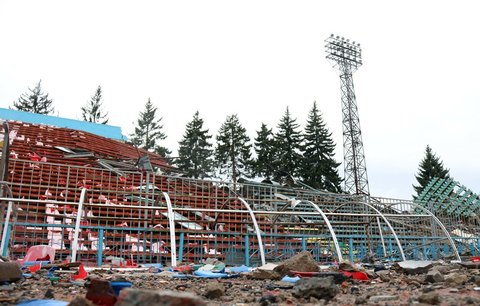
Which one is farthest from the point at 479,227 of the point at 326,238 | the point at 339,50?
the point at 339,50

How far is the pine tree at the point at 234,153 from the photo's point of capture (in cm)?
5275

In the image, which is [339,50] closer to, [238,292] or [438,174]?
[438,174]

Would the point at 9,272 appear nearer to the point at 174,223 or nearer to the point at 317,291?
the point at 317,291

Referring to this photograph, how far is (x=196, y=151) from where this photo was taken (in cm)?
5194

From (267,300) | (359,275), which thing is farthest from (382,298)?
(359,275)

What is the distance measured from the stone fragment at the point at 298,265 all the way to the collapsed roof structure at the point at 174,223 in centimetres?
163

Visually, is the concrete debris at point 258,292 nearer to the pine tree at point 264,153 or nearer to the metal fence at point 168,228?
the metal fence at point 168,228

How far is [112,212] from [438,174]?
45.8 m

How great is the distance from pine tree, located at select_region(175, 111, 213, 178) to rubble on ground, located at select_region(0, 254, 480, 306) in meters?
43.9

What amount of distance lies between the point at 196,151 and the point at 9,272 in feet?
156

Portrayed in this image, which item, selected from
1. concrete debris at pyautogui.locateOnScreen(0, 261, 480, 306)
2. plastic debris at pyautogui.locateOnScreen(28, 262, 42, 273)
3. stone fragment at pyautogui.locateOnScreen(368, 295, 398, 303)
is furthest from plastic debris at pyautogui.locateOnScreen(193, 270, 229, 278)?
stone fragment at pyautogui.locateOnScreen(368, 295, 398, 303)

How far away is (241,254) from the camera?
35.5ft

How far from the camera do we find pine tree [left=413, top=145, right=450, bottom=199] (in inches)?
1923

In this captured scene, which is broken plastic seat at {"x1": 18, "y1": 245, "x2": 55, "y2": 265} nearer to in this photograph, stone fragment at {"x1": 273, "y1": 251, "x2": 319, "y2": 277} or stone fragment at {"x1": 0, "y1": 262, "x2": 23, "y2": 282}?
stone fragment at {"x1": 0, "y1": 262, "x2": 23, "y2": 282}
